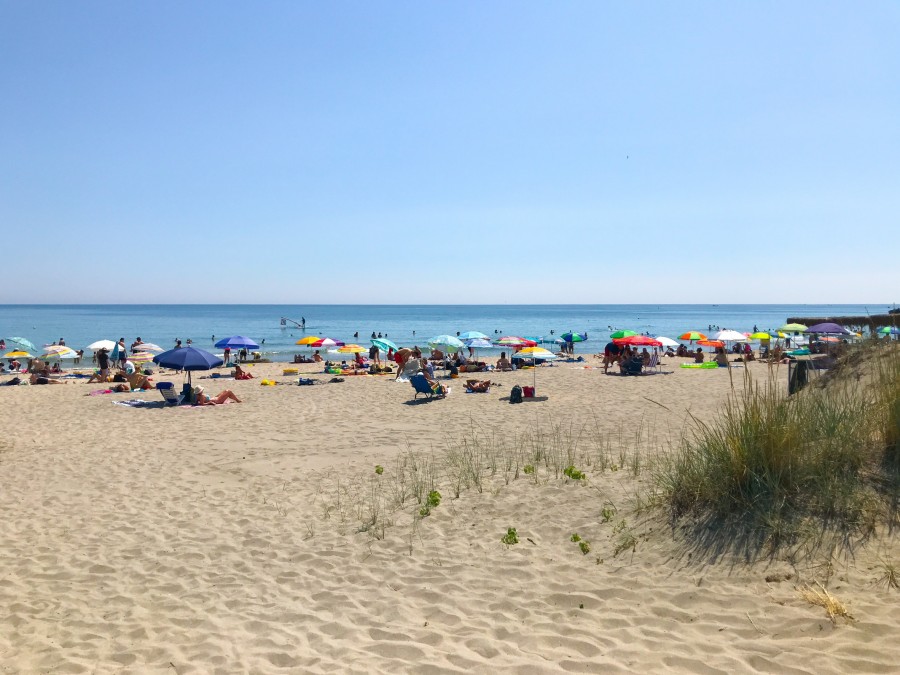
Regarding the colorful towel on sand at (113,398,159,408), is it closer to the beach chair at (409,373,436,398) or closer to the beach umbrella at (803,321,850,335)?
the beach chair at (409,373,436,398)

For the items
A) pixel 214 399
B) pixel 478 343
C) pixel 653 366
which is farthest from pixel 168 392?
pixel 653 366

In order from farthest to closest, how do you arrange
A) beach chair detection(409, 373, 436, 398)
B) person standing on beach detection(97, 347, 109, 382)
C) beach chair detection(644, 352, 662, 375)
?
beach chair detection(644, 352, 662, 375)
person standing on beach detection(97, 347, 109, 382)
beach chair detection(409, 373, 436, 398)

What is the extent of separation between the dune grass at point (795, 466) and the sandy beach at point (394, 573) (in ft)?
1.08

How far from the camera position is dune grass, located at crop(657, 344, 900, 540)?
4633mm

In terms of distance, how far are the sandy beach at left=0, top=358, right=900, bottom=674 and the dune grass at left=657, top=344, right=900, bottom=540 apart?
33 cm

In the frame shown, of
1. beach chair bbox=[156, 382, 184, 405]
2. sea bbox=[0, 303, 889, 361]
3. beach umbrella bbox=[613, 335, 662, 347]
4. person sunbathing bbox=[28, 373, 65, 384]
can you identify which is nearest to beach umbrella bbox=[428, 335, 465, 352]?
beach umbrella bbox=[613, 335, 662, 347]

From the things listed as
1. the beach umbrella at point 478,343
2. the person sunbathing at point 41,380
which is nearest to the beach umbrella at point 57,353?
the person sunbathing at point 41,380

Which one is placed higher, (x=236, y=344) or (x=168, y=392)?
(x=236, y=344)

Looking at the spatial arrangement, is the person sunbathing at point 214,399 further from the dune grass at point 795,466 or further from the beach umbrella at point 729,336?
the beach umbrella at point 729,336

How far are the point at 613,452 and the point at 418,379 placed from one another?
758 cm

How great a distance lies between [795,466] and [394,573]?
10.7 feet

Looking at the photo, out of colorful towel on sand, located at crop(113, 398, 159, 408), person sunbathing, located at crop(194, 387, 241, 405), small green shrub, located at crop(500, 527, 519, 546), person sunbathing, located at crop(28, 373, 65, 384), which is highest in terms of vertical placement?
small green shrub, located at crop(500, 527, 519, 546)

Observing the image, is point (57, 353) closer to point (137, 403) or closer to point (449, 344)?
point (137, 403)

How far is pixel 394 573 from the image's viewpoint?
16.1 ft
